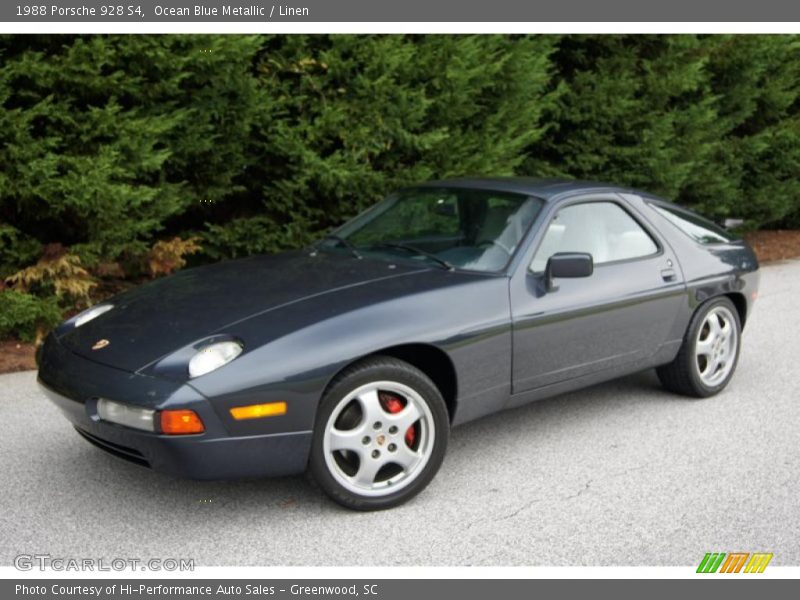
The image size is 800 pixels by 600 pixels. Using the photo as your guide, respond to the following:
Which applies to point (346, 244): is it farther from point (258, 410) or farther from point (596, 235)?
point (258, 410)

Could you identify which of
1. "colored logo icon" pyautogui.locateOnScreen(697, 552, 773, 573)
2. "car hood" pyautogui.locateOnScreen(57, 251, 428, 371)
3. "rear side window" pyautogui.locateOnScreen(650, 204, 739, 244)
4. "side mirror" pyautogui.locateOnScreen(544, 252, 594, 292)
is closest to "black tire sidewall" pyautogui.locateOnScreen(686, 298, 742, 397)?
"rear side window" pyautogui.locateOnScreen(650, 204, 739, 244)

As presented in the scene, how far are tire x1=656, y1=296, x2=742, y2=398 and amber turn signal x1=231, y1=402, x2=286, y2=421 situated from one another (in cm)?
282

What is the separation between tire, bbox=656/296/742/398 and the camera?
5480 millimetres

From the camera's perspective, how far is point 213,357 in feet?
12.1

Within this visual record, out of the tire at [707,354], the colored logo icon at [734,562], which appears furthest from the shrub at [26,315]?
the colored logo icon at [734,562]

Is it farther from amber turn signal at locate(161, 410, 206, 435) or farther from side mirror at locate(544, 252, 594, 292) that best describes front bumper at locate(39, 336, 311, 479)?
side mirror at locate(544, 252, 594, 292)

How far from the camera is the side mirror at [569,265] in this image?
450 centimetres

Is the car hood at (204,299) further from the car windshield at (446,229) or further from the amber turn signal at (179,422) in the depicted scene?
the amber turn signal at (179,422)

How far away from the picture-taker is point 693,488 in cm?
422

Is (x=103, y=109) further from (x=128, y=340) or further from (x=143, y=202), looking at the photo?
(x=128, y=340)

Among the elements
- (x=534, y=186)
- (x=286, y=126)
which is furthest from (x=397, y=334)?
(x=286, y=126)

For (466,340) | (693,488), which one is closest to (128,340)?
(466,340)

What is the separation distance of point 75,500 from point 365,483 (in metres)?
1.29

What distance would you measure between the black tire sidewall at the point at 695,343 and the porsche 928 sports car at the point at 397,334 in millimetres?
13
